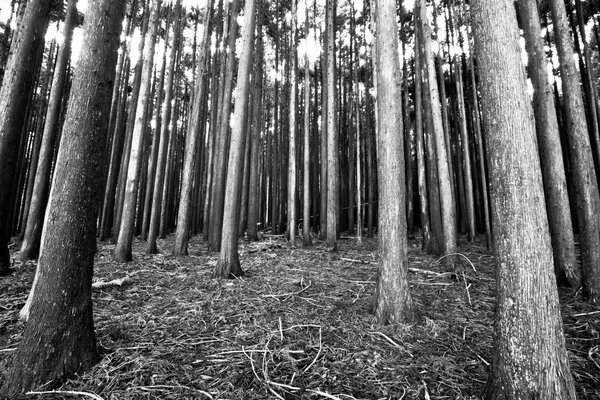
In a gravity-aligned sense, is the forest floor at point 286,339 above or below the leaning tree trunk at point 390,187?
below

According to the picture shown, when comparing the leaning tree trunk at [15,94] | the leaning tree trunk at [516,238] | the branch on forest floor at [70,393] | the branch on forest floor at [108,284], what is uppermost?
the leaning tree trunk at [15,94]

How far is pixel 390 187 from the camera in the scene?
3533mm

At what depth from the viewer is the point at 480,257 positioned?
7.63m

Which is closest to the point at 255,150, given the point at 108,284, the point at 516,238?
the point at 108,284

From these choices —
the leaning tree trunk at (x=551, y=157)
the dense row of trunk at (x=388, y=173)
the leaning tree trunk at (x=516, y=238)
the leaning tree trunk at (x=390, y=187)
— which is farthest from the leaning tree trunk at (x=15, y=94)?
the leaning tree trunk at (x=551, y=157)

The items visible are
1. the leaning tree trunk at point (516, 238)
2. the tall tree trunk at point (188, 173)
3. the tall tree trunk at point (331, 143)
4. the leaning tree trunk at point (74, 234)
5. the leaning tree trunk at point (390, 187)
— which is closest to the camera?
the leaning tree trunk at point (516, 238)

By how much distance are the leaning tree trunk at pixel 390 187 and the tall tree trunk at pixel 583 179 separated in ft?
8.52

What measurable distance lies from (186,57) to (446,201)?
14.7m

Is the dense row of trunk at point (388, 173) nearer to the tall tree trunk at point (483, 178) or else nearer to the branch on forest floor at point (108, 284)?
the tall tree trunk at point (483, 178)

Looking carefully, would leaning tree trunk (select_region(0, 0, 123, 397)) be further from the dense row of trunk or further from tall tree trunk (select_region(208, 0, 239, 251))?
tall tree trunk (select_region(208, 0, 239, 251))

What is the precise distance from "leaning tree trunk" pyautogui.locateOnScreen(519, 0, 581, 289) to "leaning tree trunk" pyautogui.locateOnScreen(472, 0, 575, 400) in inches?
136

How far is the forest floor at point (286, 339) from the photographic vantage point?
86.6 inches

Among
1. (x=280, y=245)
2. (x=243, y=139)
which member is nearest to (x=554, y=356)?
(x=243, y=139)

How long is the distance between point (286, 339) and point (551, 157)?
16.0 feet
